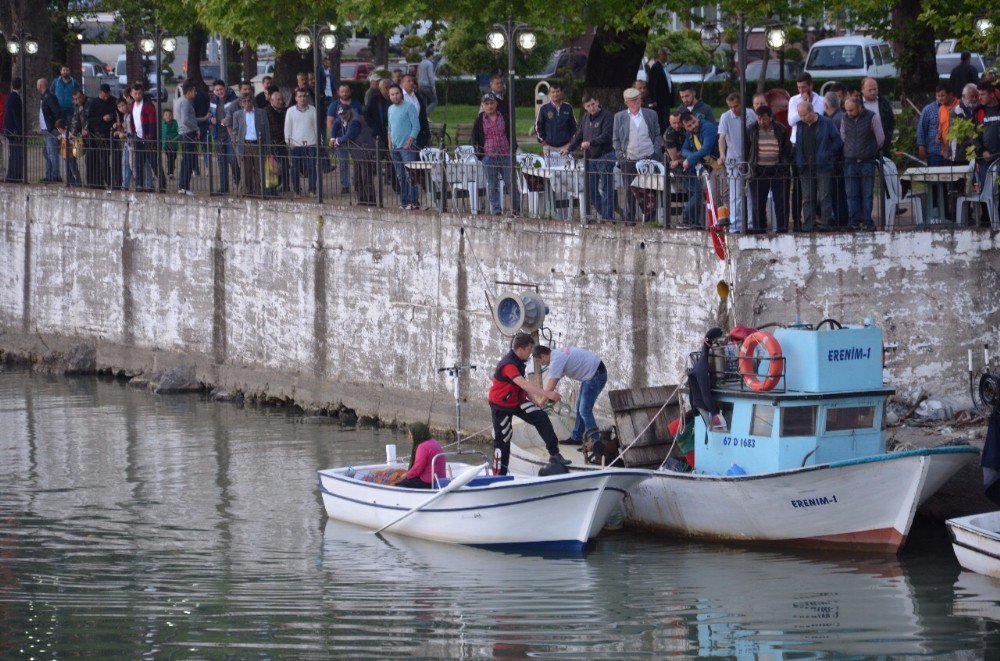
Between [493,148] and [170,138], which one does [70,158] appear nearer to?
[170,138]

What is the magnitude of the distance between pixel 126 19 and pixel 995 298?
32.1 m

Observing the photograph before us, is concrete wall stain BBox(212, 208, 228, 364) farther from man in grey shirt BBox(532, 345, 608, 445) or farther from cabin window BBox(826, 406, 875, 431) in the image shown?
cabin window BBox(826, 406, 875, 431)

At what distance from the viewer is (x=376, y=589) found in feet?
58.1

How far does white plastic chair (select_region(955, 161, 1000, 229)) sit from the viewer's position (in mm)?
21719

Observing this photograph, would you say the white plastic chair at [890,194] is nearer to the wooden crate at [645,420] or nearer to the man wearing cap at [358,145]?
the wooden crate at [645,420]

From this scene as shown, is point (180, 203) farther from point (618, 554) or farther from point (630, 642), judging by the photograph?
point (630, 642)

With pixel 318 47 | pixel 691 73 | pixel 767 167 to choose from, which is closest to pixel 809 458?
pixel 767 167

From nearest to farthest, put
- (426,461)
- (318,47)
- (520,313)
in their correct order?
(426,461) → (520,313) → (318,47)

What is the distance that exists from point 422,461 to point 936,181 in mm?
7216

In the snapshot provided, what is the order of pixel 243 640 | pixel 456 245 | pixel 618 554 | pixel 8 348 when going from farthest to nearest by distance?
pixel 8 348 → pixel 456 245 → pixel 618 554 → pixel 243 640

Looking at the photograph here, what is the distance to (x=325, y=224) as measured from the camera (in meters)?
27.5

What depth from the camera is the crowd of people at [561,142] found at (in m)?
21.7

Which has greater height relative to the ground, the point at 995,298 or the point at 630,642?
the point at 995,298

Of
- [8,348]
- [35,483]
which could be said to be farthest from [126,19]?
[35,483]
